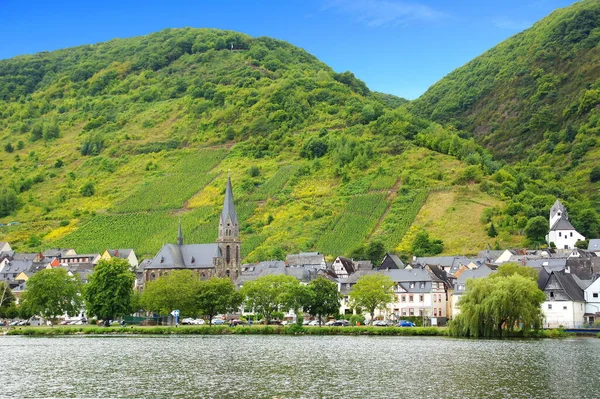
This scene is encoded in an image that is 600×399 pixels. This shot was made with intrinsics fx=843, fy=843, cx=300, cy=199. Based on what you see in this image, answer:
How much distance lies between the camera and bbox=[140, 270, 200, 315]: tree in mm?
107188

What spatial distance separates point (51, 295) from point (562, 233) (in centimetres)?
9453

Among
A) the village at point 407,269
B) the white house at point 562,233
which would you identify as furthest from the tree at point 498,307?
the white house at point 562,233

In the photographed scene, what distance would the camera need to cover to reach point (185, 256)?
15162cm

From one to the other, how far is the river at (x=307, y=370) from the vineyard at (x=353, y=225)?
83773 mm

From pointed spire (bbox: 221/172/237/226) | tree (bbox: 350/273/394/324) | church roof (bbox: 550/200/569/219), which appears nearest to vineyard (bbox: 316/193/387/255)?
pointed spire (bbox: 221/172/237/226)

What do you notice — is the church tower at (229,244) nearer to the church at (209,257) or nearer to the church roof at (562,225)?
the church at (209,257)

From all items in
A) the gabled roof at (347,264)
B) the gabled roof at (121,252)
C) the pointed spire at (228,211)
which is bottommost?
the gabled roof at (347,264)

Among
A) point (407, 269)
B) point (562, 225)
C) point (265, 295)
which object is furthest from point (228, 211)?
point (562, 225)

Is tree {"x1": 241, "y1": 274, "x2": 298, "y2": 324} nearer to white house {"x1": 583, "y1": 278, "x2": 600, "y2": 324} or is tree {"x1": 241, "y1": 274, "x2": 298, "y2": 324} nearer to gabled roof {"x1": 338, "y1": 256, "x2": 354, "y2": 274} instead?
gabled roof {"x1": 338, "y1": 256, "x2": 354, "y2": 274}

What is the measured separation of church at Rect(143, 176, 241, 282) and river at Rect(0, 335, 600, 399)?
233 ft

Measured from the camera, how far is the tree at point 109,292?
105 metres

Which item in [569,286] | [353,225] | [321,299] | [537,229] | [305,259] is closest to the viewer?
[569,286]

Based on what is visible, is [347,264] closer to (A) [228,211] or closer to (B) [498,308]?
(A) [228,211]

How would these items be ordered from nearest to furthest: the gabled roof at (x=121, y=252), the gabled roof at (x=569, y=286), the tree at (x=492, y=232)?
the gabled roof at (x=569, y=286) < the tree at (x=492, y=232) < the gabled roof at (x=121, y=252)
